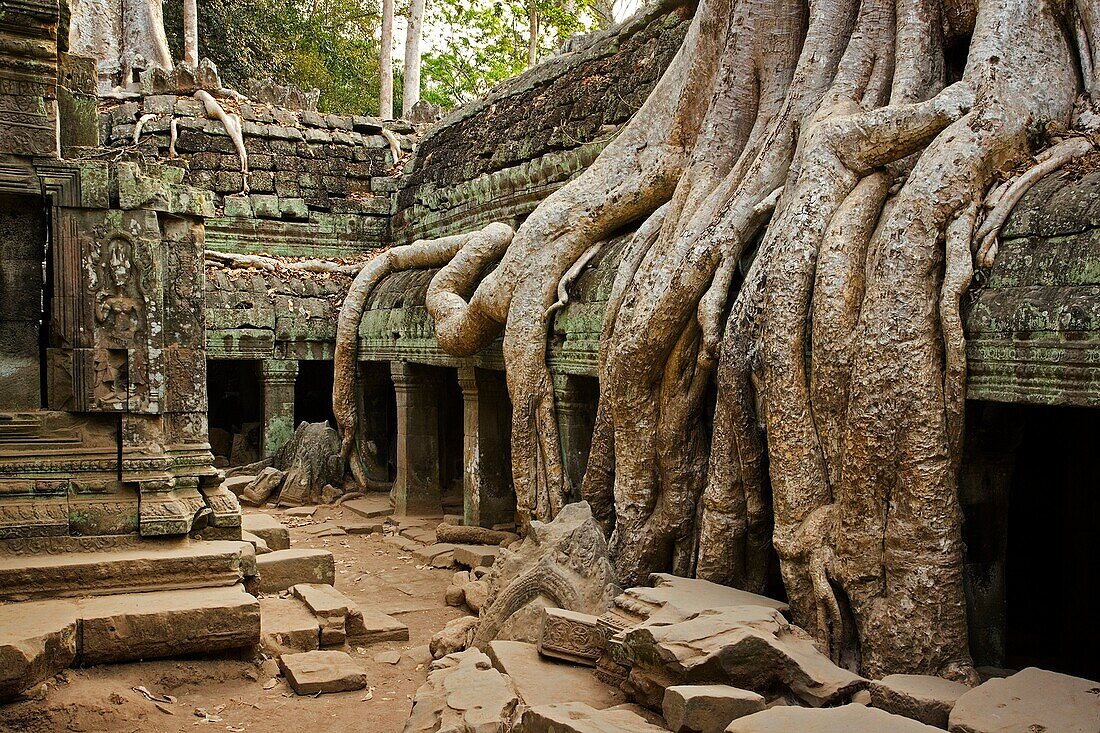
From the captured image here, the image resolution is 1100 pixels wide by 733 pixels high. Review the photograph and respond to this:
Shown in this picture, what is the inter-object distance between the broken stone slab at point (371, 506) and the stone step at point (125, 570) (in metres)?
4.38

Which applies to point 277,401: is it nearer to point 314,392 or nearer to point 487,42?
point 314,392

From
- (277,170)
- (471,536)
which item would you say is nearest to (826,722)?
(471,536)

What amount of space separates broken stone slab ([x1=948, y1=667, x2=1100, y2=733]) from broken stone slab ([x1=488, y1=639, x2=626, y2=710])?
1340 millimetres

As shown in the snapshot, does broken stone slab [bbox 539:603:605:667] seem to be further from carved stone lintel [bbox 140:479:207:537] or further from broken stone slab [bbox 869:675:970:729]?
carved stone lintel [bbox 140:479:207:537]

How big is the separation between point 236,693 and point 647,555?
223cm

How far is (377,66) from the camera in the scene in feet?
78.0

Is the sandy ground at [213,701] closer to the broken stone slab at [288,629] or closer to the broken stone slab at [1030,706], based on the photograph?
the broken stone slab at [288,629]

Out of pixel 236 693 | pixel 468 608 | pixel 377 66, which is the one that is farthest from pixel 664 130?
pixel 377 66

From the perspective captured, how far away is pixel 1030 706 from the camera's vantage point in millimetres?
3070

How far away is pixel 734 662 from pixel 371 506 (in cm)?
711

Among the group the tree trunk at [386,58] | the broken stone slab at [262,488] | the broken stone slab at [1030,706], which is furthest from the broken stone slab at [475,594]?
the tree trunk at [386,58]

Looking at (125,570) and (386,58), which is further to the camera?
(386,58)

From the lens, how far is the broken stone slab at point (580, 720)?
330 cm

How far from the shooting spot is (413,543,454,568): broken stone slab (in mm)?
7902
